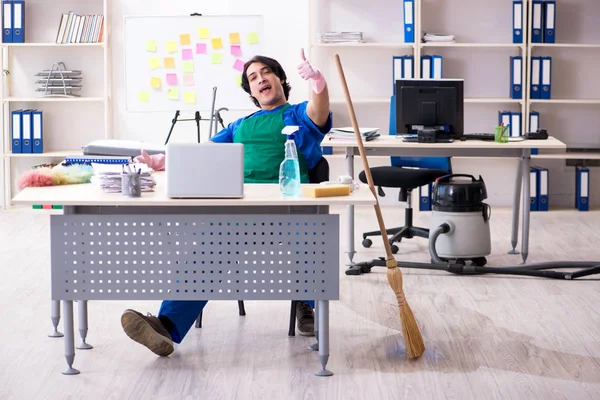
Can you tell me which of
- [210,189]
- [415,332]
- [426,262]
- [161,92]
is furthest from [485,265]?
[161,92]

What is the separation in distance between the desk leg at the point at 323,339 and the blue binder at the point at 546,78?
3960mm

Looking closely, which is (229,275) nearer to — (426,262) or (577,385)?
(577,385)

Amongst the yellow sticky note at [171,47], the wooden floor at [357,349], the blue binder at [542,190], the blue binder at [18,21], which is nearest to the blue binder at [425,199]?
the blue binder at [542,190]

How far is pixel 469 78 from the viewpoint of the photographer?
6.87 m

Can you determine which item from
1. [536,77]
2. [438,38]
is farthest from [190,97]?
[536,77]

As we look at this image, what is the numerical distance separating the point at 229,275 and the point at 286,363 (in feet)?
1.28

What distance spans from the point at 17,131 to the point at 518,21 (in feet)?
12.2

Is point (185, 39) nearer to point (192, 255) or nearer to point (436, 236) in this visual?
point (436, 236)

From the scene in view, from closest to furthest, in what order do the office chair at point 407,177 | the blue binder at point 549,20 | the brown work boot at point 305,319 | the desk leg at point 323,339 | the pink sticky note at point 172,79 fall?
1. the desk leg at point 323,339
2. the brown work boot at point 305,319
3. the office chair at point 407,177
4. the blue binder at point 549,20
5. the pink sticky note at point 172,79

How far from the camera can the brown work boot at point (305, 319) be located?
144 inches

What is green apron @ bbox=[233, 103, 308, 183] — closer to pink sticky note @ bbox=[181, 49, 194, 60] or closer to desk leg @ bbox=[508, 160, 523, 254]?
desk leg @ bbox=[508, 160, 523, 254]

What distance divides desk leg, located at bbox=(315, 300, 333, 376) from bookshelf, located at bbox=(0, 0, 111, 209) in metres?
3.97

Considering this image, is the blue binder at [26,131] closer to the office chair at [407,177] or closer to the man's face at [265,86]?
the office chair at [407,177]

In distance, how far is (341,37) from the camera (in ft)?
21.8
